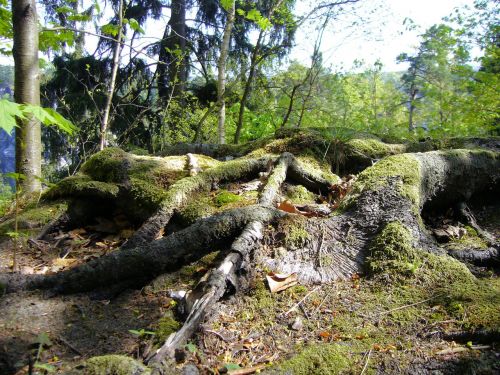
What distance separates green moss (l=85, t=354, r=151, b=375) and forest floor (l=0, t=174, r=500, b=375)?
85 millimetres

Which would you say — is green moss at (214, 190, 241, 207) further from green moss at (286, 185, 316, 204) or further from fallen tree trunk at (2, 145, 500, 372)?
green moss at (286, 185, 316, 204)

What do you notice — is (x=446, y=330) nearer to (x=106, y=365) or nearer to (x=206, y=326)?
(x=206, y=326)

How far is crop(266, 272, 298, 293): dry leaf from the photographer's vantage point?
2.41m

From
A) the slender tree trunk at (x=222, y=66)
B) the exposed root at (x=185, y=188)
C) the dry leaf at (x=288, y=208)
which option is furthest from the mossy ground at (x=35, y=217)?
the slender tree trunk at (x=222, y=66)

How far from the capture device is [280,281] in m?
2.48

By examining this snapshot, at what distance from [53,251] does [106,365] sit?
2074mm

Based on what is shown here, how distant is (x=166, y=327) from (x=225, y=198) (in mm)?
1842

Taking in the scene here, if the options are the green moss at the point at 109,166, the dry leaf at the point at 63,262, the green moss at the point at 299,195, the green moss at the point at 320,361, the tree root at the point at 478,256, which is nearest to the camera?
the green moss at the point at 320,361

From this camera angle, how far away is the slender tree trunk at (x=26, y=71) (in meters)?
4.54

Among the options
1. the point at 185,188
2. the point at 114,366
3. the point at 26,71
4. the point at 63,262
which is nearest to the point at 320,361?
the point at 114,366

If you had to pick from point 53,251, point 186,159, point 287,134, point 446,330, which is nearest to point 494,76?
point 287,134

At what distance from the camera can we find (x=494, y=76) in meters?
13.6

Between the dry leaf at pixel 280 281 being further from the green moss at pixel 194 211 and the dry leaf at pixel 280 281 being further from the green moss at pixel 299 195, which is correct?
the green moss at pixel 299 195

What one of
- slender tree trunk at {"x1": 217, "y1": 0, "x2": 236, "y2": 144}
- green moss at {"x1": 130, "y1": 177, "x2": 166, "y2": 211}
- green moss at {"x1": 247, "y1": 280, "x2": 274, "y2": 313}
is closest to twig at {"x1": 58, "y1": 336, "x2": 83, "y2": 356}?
green moss at {"x1": 247, "y1": 280, "x2": 274, "y2": 313}
